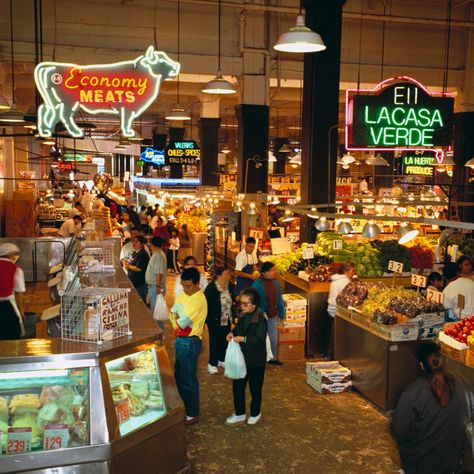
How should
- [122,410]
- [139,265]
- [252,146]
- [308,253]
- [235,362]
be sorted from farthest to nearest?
1. [252,146]
2. [139,265]
3. [308,253]
4. [235,362]
5. [122,410]

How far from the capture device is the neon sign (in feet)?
27.6

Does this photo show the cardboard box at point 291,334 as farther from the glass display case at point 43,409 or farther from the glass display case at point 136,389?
the glass display case at point 43,409

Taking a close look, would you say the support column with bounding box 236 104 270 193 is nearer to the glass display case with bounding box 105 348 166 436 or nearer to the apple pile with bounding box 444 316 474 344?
the apple pile with bounding box 444 316 474 344

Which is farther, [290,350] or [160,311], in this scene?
[290,350]

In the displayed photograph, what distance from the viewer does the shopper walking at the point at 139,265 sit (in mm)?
10922

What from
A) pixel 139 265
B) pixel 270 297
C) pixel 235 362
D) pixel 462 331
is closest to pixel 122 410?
pixel 235 362

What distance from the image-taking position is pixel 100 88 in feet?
27.9

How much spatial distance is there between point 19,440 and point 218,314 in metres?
4.44

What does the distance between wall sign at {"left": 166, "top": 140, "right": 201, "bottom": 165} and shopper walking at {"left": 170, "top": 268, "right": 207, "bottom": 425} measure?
16.1 m

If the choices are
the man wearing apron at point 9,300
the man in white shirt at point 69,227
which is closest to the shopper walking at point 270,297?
the man wearing apron at point 9,300

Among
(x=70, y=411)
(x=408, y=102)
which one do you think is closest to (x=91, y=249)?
(x=408, y=102)

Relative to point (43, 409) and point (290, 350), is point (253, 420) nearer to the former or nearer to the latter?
point (290, 350)

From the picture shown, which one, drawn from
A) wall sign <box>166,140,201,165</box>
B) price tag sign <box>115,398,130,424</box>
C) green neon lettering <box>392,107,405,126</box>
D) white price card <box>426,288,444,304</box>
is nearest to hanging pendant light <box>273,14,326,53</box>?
green neon lettering <box>392,107,405,126</box>

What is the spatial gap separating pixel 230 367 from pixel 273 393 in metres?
1.65
